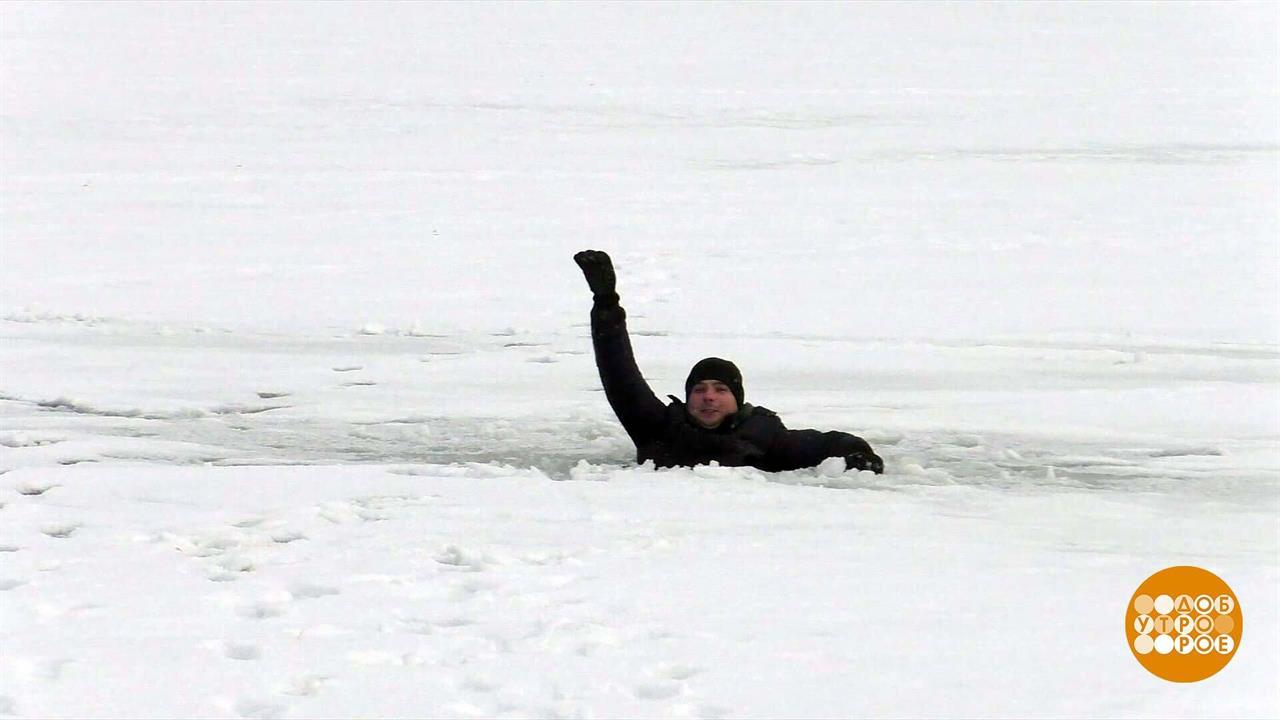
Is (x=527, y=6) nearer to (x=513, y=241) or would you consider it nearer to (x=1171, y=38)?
(x=1171, y=38)

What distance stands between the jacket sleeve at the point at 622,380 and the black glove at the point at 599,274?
0.08ft

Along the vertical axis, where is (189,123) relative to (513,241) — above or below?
above

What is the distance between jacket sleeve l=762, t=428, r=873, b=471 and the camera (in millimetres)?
6566

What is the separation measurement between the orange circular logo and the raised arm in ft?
8.12

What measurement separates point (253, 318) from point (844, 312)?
14.0 feet

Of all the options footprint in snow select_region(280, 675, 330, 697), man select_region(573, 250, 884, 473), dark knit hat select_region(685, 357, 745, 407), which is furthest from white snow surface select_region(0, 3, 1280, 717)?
dark knit hat select_region(685, 357, 745, 407)

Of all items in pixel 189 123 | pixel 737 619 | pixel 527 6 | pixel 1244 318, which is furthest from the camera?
pixel 527 6

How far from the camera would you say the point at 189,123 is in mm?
20469

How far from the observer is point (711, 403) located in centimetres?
653

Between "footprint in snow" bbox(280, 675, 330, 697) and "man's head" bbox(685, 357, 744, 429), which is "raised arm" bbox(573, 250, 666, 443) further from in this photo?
"footprint in snow" bbox(280, 675, 330, 697)

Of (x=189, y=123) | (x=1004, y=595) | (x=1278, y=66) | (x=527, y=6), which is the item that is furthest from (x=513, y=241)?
(x=527, y=6)

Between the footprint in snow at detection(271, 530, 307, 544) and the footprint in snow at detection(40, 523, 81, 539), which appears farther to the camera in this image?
the footprint in snow at detection(40, 523, 81, 539)

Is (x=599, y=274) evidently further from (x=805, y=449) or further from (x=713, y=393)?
(x=805, y=449)

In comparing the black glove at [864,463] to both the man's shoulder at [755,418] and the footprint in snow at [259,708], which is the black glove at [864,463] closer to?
the man's shoulder at [755,418]
